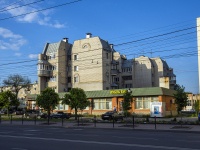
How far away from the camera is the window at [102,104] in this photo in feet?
184

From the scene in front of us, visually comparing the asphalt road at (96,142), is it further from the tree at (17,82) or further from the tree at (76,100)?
the tree at (17,82)

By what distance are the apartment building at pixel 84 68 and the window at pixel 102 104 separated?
37.6ft

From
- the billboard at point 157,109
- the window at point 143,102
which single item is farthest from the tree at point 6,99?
the billboard at point 157,109

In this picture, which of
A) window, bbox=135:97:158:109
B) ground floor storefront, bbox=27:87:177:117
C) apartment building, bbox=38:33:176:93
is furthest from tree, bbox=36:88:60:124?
apartment building, bbox=38:33:176:93

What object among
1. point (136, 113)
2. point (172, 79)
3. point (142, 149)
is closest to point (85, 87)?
point (136, 113)

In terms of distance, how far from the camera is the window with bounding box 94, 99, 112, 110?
5603 centimetres

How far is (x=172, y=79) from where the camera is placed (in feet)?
303

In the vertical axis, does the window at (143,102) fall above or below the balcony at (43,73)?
below

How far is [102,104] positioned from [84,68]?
17861mm

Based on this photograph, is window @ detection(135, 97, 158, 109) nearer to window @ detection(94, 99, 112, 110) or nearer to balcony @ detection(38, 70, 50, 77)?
window @ detection(94, 99, 112, 110)

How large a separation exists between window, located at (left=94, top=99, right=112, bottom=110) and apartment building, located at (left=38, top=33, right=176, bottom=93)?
37.6ft

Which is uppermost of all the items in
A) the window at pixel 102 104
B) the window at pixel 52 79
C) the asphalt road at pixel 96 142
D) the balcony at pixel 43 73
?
the balcony at pixel 43 73

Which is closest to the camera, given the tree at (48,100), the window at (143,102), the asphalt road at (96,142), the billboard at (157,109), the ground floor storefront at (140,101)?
the asphalt road at (96,142)

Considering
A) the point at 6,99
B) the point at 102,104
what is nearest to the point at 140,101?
the point at 102,104
